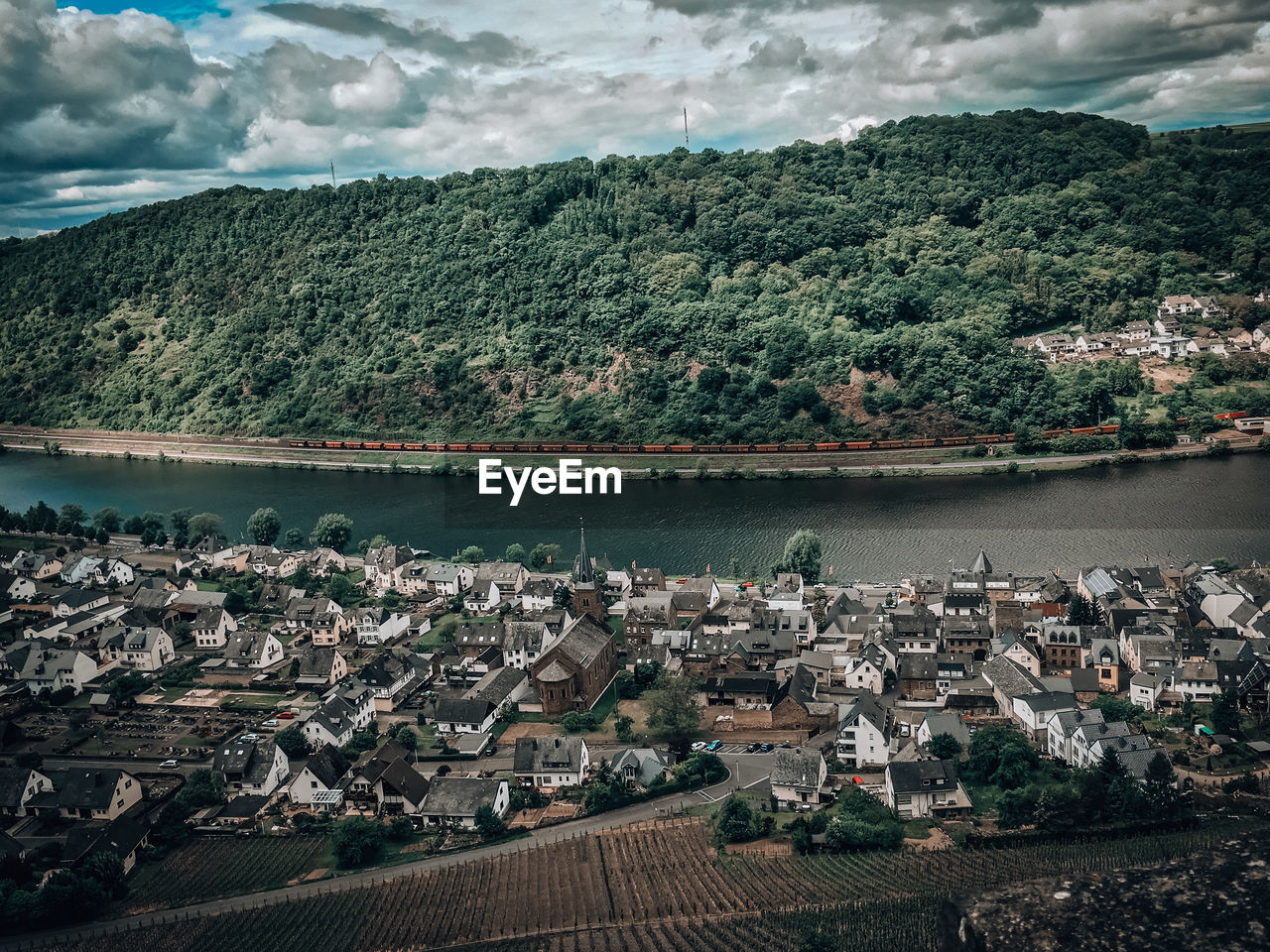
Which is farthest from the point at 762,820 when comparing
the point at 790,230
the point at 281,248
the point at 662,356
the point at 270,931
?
the point at 281,248

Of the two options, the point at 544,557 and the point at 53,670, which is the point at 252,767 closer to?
the point at 53,670

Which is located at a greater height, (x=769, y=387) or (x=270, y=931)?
(x=769, y=387)

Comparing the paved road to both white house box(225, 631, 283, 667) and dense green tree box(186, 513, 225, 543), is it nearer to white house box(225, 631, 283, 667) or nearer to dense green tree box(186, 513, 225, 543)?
white house box(225, 631, 283, 667)

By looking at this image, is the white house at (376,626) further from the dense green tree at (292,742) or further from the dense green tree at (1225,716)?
the dense green tree at (1225,716)

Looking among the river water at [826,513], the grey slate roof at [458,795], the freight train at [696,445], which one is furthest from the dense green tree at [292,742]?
the freight train at [696,445]

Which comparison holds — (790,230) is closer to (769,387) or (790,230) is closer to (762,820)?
(769,387)

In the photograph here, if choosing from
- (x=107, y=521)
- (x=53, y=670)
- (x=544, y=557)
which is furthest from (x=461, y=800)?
(x=107, y=521)
